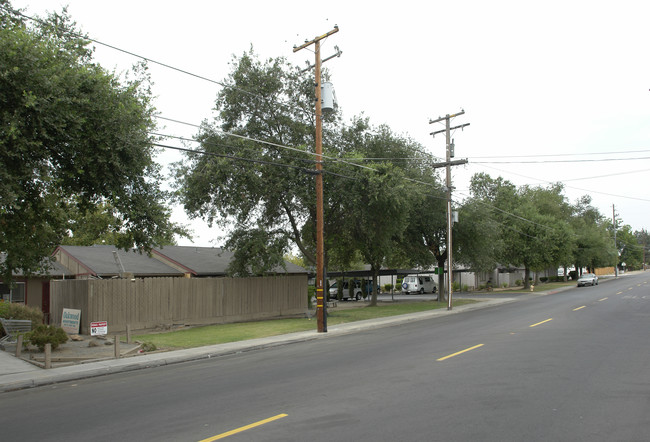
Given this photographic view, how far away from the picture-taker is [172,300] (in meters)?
19.9

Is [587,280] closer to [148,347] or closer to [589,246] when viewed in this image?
[589,246]

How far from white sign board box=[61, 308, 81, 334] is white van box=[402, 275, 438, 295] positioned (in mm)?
35142

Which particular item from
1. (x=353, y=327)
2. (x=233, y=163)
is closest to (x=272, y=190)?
(x=233, y=163)

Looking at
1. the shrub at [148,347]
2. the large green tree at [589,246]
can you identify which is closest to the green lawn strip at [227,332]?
the shrub at [148,347]

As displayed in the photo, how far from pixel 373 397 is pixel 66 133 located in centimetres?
847

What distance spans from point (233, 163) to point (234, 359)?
32.0 ft

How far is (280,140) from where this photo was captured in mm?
22062

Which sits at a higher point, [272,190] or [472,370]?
[272,190]

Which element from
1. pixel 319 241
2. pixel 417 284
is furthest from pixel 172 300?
pixel 417 284

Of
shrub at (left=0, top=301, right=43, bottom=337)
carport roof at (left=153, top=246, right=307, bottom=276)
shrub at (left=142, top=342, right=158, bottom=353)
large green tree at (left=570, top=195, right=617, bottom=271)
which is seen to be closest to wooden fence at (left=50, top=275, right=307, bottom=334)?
shrub at (left=0, top=301, right=43, bottom=337)

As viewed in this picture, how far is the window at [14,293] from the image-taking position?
21844 mm

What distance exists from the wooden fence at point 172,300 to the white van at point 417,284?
25.0 metres

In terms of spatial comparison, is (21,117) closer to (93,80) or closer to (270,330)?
(93,80)

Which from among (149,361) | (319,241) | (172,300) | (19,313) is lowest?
(149,361)
